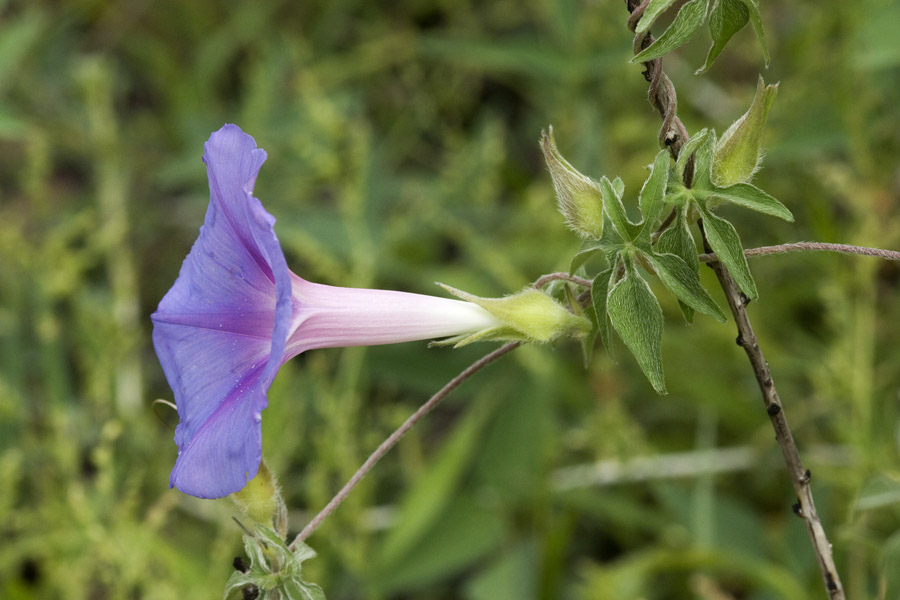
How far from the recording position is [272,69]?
264 cm

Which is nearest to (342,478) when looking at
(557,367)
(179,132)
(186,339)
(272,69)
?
(557,367)

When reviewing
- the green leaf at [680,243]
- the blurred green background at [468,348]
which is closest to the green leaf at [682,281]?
the green leaf at [680,243]

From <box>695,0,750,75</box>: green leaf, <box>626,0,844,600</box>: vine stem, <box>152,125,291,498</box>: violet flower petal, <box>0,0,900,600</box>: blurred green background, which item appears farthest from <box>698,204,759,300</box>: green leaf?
<box>0,0,900,600</box>: blurred green background

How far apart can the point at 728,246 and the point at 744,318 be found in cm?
8

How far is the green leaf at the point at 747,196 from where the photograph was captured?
85 centimetres

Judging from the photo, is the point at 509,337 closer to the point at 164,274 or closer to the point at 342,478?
the point at 342,478

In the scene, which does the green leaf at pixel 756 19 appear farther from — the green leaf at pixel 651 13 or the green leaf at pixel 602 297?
the green leaf at pixel 602 297

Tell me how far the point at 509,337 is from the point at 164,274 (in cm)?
209

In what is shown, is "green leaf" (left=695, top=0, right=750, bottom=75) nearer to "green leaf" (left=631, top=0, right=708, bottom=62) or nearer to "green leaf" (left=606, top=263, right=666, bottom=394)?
"green leaf" (left=631, top=0, right=708, bottom=62)

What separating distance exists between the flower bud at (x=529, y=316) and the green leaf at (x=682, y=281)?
0.11 m

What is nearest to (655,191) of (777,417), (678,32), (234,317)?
(678,32)

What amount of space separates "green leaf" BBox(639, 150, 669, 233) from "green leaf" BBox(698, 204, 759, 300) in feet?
0.13

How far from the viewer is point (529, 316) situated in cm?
93

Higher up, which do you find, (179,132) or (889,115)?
(889,115)
